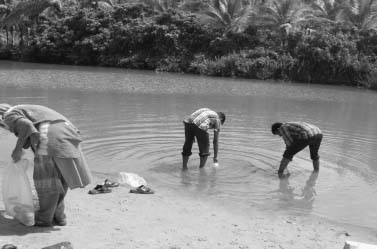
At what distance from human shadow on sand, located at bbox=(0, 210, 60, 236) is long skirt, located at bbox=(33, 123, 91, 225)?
0.40 ft

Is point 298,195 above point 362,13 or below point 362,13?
below

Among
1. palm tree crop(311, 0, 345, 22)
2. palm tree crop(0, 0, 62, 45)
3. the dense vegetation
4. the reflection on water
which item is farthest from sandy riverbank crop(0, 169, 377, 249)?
palm tree crop(0, 0, 62, 45)

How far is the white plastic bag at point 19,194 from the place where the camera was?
16.3ft

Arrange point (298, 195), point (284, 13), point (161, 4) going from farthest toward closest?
point (161, 4)
point (284, 13)
point (298, 195)

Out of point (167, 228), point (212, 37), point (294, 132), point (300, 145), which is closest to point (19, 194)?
point (167, 228)

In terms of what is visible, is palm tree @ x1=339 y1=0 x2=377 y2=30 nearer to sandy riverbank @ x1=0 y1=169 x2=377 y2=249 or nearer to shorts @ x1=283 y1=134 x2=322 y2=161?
shorts @ x1=283 y1=134 x2=322 y2=161

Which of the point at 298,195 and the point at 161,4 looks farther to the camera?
the point at 161,4

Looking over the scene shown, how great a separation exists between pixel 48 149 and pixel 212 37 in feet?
114

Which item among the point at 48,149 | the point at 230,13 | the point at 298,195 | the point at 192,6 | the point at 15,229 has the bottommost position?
the point at 298,195

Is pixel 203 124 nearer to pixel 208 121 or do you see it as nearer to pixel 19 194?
pixel 208 121

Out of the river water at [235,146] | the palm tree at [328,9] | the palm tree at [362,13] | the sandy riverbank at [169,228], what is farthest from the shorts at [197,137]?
the palm tree at [328,9]

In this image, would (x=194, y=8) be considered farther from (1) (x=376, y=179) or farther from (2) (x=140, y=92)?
(1) (x=376, y=179)

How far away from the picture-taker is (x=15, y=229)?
194 inches

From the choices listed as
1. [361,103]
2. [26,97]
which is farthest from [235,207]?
[361,103]
